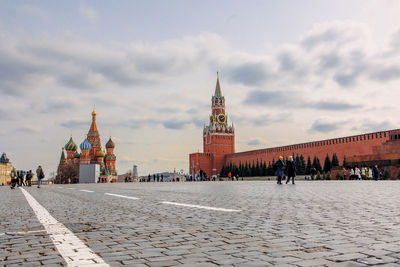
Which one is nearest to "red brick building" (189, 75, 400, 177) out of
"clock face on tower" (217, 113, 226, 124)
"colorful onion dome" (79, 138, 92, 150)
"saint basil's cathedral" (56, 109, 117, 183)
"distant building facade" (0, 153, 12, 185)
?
"clock face on tower" (217, 113, 226, 124)

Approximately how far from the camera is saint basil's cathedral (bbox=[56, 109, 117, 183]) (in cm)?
8889

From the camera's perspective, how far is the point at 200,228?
363 cm

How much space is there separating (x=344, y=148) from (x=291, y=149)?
13.5m

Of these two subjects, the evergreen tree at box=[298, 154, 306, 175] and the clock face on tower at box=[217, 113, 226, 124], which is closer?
the evergreen tree at box=[298, 154, 306, 175]

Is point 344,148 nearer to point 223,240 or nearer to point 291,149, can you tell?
point 291,149

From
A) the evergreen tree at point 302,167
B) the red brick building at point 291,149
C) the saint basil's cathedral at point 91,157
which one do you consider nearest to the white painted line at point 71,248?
the red brick building at point 291,149

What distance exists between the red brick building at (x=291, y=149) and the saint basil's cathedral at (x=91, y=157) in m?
20.4

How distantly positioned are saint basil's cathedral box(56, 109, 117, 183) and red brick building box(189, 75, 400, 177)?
66.8 ft

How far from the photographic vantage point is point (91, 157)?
92750 millimetres

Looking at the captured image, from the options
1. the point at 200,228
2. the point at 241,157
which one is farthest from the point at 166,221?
the point at 241,157

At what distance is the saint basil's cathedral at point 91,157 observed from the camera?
88.9 meters

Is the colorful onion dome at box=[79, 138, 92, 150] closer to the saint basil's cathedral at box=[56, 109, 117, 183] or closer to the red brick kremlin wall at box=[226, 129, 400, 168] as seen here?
the saint basil's cathedral at box=[56, 109, 117, 183]

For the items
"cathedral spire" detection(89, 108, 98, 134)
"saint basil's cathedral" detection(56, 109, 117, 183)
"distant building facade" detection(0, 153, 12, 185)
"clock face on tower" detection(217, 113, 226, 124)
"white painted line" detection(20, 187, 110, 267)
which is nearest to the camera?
"white painted line" detection(20, 187, 110, 267)

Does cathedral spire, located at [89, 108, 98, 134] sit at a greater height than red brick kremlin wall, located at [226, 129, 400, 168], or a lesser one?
greater
